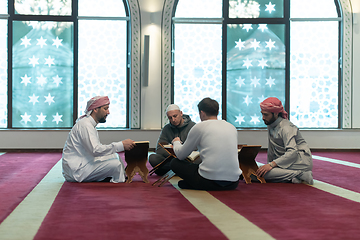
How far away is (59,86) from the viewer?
23.0ft

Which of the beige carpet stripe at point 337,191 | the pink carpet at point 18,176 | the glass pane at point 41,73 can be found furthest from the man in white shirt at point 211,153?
the glass pane at point 41,73

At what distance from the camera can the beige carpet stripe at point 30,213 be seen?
192 centimetres

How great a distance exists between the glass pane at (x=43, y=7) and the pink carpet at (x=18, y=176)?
106 inches

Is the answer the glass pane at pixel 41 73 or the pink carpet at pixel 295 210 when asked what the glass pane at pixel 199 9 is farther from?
the pink carpet at pixel 295 210

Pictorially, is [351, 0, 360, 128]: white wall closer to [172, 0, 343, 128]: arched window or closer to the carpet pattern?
[172, 0, 343, 128]: arched window

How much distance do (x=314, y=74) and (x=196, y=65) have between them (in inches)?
89.1

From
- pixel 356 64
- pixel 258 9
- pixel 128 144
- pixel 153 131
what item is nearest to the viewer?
pixel 128 144

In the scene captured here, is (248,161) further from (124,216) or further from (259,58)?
(259,58)

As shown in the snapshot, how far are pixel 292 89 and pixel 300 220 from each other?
216 inches

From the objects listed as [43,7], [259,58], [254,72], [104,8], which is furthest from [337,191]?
[43,7]

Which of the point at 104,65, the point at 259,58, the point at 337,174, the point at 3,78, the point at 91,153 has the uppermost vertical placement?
the point at 259,58

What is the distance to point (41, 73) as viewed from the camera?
6984 millimetres

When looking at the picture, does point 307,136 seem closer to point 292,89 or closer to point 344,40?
point 292,89

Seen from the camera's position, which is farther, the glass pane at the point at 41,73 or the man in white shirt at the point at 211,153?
the glass pane at the point at 41,73
